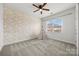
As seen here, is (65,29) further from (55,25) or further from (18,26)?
(18,26)

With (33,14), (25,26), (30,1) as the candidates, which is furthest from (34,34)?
(30,1)

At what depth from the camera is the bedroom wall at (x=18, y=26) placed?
1545 millimetres

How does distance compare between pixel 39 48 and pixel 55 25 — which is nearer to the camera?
pixel 55 25

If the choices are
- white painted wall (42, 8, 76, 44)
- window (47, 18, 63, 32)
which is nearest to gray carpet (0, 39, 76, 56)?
white painted wall (42, 8, 76, 44)

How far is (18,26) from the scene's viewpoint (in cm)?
160

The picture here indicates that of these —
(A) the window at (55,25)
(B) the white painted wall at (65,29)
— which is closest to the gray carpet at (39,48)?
(B) the white painted wall at (65,29)

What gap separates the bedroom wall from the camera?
5.07 ft

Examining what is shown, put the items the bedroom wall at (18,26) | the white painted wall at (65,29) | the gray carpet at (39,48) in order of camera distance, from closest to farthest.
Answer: the bedroom wall at (18,26)
the white painted wall at (65,29)
the gray carpet at (39,48)

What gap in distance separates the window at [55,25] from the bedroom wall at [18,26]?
24cm

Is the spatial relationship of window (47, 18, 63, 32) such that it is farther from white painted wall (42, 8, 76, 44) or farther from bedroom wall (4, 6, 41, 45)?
bedroom wall (4, 6, 41, 45)

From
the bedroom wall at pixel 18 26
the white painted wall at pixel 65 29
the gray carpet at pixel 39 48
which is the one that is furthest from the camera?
the gray carpet at pixel 39 48

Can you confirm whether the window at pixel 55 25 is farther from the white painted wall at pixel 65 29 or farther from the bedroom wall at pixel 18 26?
the bedroom wall at pixel 18 26

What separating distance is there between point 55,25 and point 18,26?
85 centimetres

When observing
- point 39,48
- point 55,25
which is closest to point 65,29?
point 55,25
